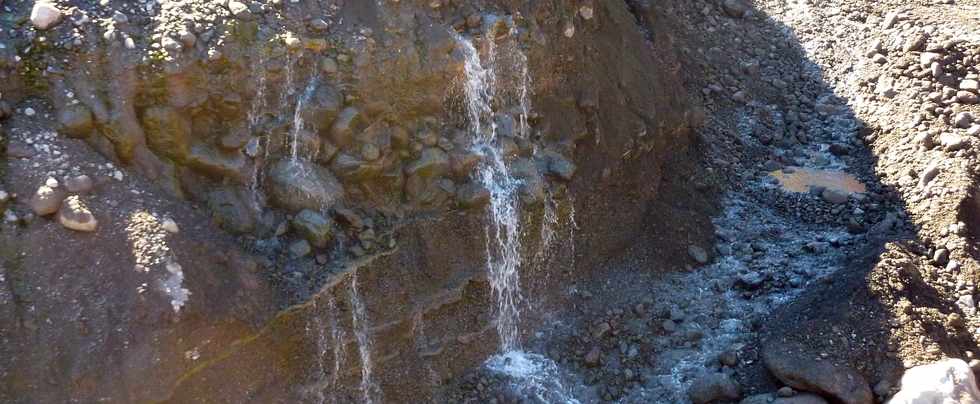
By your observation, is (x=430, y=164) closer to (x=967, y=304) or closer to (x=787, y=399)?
(x=787, y=399)

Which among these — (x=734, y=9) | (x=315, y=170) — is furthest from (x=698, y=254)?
(x=734, y=9)

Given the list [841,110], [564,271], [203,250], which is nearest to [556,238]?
[564,271]

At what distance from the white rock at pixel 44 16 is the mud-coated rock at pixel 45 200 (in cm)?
92

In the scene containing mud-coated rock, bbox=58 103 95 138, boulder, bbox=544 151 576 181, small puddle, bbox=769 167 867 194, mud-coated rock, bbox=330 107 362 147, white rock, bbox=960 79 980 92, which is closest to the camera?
mud-coated rock, bbox=58 103 95 138

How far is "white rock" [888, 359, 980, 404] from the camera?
6.13 metres

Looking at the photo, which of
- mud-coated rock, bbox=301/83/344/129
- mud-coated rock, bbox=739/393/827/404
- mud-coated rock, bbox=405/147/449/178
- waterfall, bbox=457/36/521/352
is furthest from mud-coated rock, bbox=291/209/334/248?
mud-coated rock, bbox=739/393/827/404

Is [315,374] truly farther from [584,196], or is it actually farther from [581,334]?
[584,196]

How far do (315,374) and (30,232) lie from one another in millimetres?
1721

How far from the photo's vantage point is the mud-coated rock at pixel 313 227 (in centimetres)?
604

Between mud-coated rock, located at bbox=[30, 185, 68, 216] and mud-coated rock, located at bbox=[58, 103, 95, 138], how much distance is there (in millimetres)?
347

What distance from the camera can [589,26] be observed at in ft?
25.2

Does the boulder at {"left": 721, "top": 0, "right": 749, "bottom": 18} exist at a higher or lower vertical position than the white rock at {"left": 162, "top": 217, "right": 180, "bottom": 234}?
lower

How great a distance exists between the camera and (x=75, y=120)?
18.0 feet

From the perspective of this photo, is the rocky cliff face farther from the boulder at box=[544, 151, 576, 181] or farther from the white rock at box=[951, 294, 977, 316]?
the white rock at box=[951, 294, 977, 316]
